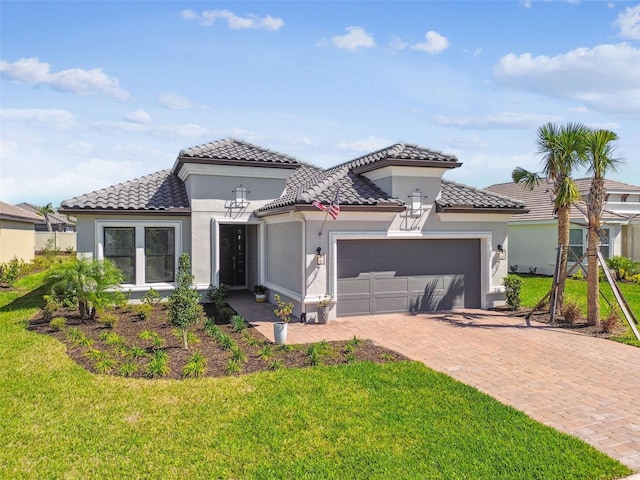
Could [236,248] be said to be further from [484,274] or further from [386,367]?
[386,367]

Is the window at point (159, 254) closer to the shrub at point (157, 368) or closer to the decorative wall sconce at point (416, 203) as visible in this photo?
the shrub at point (157, 368)

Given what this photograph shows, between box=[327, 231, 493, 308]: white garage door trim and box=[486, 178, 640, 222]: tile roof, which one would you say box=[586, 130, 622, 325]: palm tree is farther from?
box=[486, 178, 640, 222]: tile roof

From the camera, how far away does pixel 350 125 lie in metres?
15.4

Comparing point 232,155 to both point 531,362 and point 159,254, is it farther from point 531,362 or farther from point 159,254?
point 531,362

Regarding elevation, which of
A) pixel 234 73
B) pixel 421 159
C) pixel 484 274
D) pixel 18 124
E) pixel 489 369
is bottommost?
pixel 489 369

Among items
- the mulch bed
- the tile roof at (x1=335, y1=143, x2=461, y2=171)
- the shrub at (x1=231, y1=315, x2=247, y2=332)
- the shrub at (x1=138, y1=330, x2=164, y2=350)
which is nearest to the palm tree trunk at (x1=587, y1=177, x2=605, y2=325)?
the tile roof at (x1=335, y1=143, x2=461, y2=171)

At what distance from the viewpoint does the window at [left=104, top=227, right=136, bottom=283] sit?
46.6ft

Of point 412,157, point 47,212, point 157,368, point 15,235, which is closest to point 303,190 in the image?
point 412,157

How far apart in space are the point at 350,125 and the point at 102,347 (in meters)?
10.3

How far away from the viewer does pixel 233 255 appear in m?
17.9

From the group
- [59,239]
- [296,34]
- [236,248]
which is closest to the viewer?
[296,34]

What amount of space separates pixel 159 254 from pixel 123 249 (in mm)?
1105

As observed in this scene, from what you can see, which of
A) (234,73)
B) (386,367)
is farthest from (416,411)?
(234,73)

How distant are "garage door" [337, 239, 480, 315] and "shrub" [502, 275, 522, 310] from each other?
896 mm
